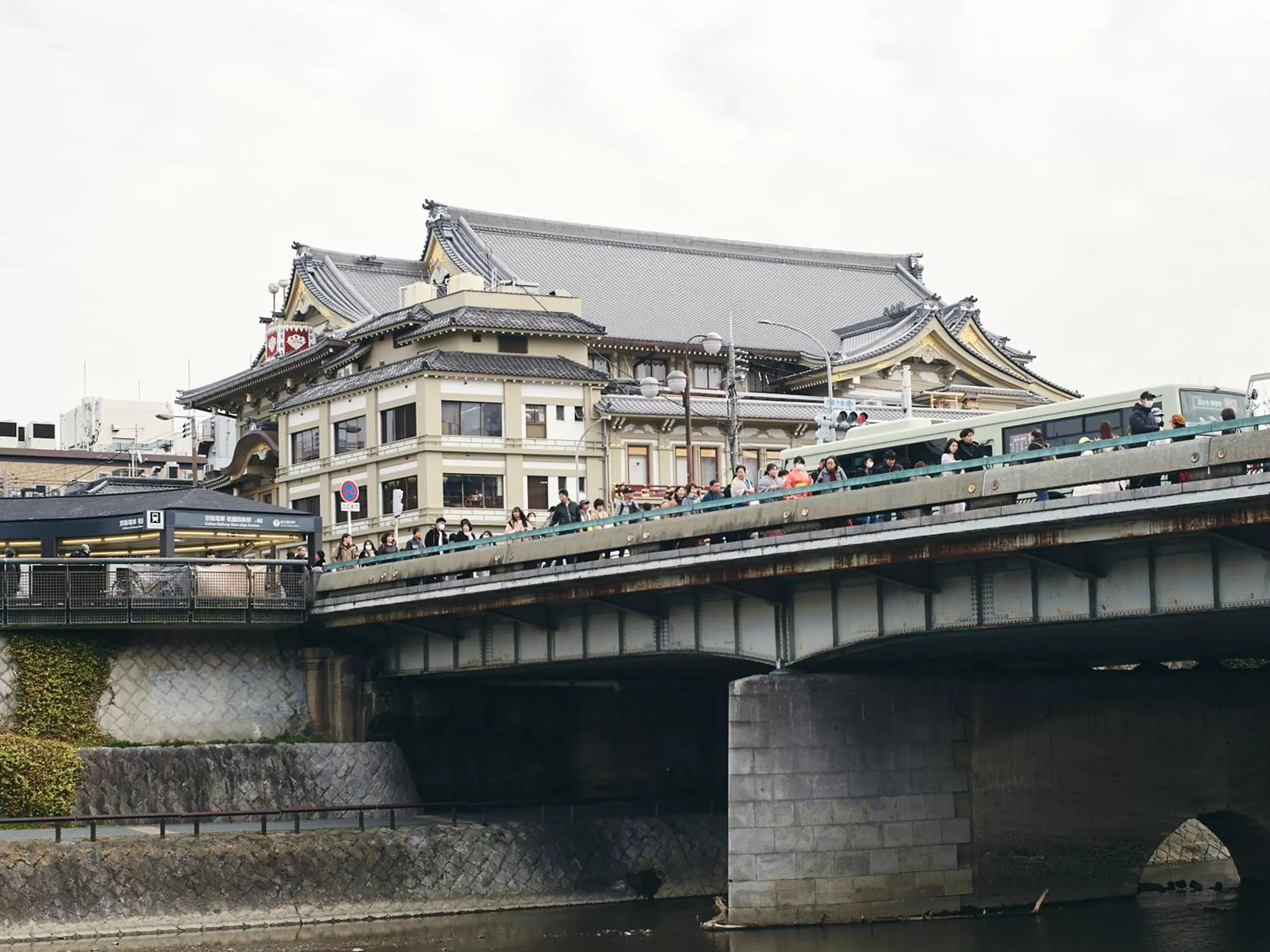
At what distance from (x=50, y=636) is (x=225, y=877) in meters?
12.7

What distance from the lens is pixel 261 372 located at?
3873 inches

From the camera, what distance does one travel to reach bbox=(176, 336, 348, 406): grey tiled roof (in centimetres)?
9181

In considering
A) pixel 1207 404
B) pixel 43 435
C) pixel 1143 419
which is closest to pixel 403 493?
pixel 1207 404

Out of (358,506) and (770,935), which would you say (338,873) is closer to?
(770,935)

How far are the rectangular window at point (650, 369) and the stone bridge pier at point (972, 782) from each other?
4386 cm

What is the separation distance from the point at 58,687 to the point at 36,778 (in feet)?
15.7

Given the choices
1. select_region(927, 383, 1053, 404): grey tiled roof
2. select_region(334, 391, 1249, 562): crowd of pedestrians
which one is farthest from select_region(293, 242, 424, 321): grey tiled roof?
select_region(334, 391, 1249, 562): crowd of pedestrians

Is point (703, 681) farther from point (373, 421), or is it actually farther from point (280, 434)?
point (280, 434)

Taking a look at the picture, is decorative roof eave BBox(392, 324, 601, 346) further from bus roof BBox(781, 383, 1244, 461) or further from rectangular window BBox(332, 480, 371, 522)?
bus roof BBox(781, 383, 1244, 461)

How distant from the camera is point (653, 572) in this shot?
45844 mm

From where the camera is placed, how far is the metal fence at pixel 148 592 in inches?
2227

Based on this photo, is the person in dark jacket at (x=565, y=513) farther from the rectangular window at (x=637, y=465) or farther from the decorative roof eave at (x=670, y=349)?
the decorative roof eave at (x=670, y=349)

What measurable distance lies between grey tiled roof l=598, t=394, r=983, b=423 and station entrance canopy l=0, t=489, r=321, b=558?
25159mm

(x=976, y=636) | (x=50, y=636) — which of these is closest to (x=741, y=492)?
(x=976, y=636)
